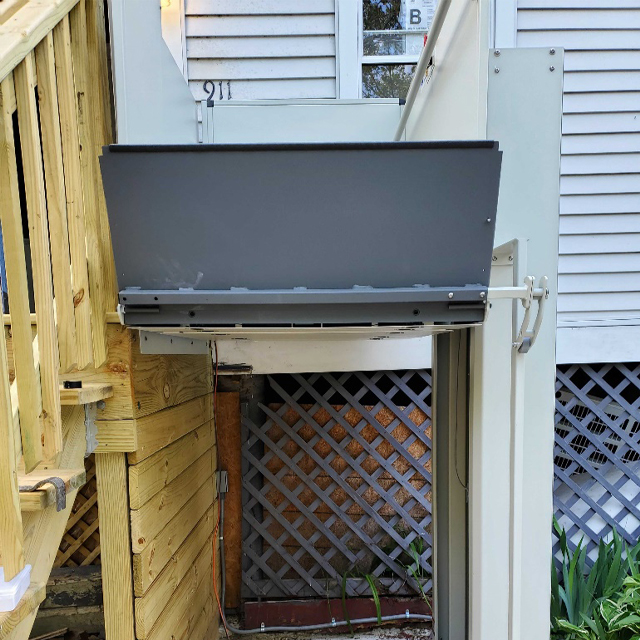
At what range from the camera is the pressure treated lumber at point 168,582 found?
1234 mm

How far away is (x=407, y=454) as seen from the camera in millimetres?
2410

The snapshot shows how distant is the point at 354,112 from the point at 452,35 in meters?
1.01

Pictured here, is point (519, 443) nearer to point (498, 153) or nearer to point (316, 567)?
point (498, 153)

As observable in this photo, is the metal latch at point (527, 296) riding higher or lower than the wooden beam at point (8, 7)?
lower

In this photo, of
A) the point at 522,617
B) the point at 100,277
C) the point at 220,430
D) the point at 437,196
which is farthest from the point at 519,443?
the point at 220,430

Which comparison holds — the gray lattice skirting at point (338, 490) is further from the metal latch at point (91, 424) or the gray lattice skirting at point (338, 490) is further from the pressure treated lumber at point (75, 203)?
the pressure treated lumber at point (75, 203)

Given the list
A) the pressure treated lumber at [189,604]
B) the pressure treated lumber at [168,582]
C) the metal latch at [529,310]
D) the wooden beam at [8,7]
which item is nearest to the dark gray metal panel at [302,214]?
the metal latch at [529,310]

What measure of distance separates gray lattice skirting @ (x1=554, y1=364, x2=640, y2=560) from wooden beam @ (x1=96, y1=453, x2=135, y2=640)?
203cm

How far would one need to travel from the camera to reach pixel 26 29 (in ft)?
2.67

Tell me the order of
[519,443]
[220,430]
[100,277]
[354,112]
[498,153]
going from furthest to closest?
[220,430] → [354,112] → [100,277] → [519,443] → [498,153]

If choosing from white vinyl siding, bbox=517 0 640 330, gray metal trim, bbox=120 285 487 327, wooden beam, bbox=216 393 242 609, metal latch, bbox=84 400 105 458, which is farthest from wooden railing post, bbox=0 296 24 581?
white vinyl siding, bbox=517 0 640 330

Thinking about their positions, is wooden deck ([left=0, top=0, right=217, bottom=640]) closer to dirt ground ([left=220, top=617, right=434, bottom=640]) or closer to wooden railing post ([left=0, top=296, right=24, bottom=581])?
wooden railing post ([left=0, top=296, right=24, bottom=581])

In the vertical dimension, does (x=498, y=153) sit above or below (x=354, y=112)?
below

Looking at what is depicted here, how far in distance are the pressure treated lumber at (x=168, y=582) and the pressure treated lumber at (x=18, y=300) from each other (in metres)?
0.68
